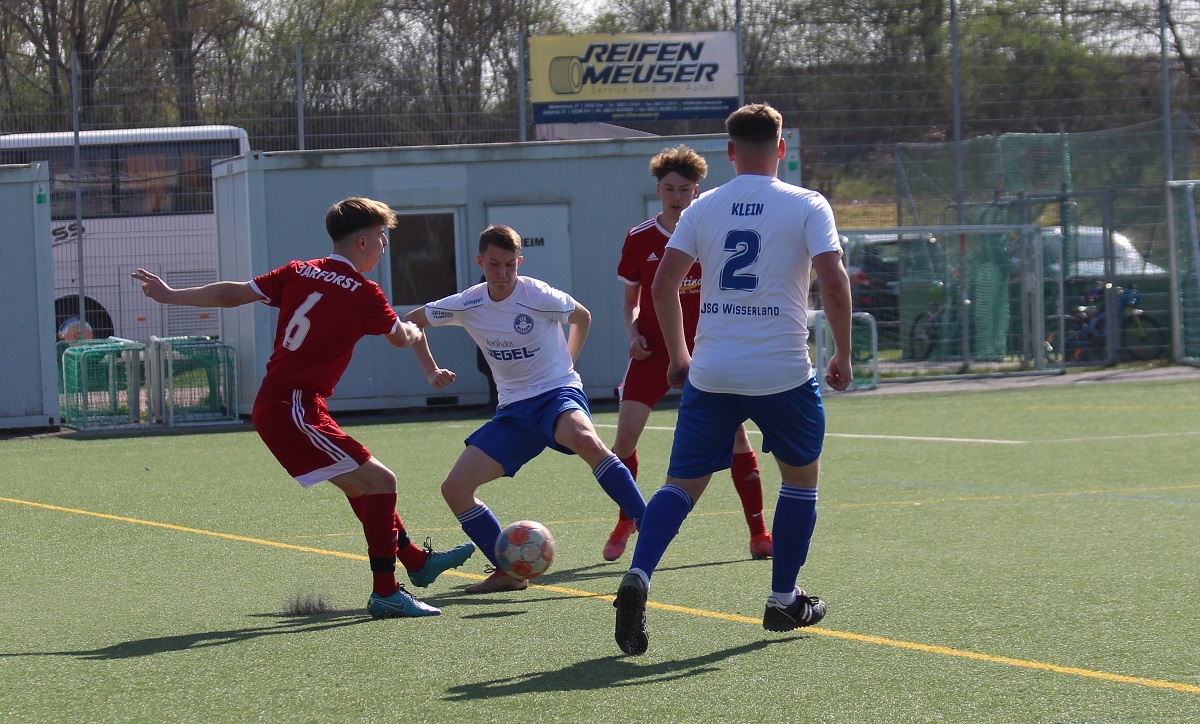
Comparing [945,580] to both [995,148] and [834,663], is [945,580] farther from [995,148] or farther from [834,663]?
[995,148]

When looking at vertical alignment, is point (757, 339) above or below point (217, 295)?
below

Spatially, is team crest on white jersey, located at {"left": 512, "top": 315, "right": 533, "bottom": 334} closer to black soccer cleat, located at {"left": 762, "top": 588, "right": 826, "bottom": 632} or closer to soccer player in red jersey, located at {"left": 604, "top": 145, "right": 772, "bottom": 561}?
soccer player in red jersey, located at {"left": 604, "top": 145, "right": 772, "bottom": 561}

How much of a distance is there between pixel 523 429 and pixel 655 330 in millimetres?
1229

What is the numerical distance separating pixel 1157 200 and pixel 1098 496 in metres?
14.5

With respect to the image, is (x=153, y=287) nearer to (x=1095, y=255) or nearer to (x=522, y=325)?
(x=522, y=325)

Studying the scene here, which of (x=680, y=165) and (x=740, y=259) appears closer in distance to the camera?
(x=740, y=259)

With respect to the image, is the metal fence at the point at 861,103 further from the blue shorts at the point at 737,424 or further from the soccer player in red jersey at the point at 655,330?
the blue shorts at the point at 737,424

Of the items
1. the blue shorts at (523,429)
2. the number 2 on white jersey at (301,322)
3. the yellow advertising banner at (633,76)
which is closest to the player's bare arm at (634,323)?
the blue shorts at (523,429)

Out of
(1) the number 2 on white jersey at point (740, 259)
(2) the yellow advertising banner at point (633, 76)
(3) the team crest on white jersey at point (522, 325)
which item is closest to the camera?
(1) the number 2 on white jersey at point (740, 259)

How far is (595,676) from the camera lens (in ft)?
14.9

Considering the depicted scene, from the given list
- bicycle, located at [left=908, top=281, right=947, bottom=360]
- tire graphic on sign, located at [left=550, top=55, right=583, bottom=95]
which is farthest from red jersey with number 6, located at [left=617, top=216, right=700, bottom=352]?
tire graphic on sign, located at [left=550, top=55, right=583, bottom=95]

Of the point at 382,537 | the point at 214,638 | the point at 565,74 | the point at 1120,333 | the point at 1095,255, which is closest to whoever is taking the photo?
the point at 214,638

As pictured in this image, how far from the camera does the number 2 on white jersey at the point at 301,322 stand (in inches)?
223

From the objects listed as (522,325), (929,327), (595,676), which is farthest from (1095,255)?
(595,676)
